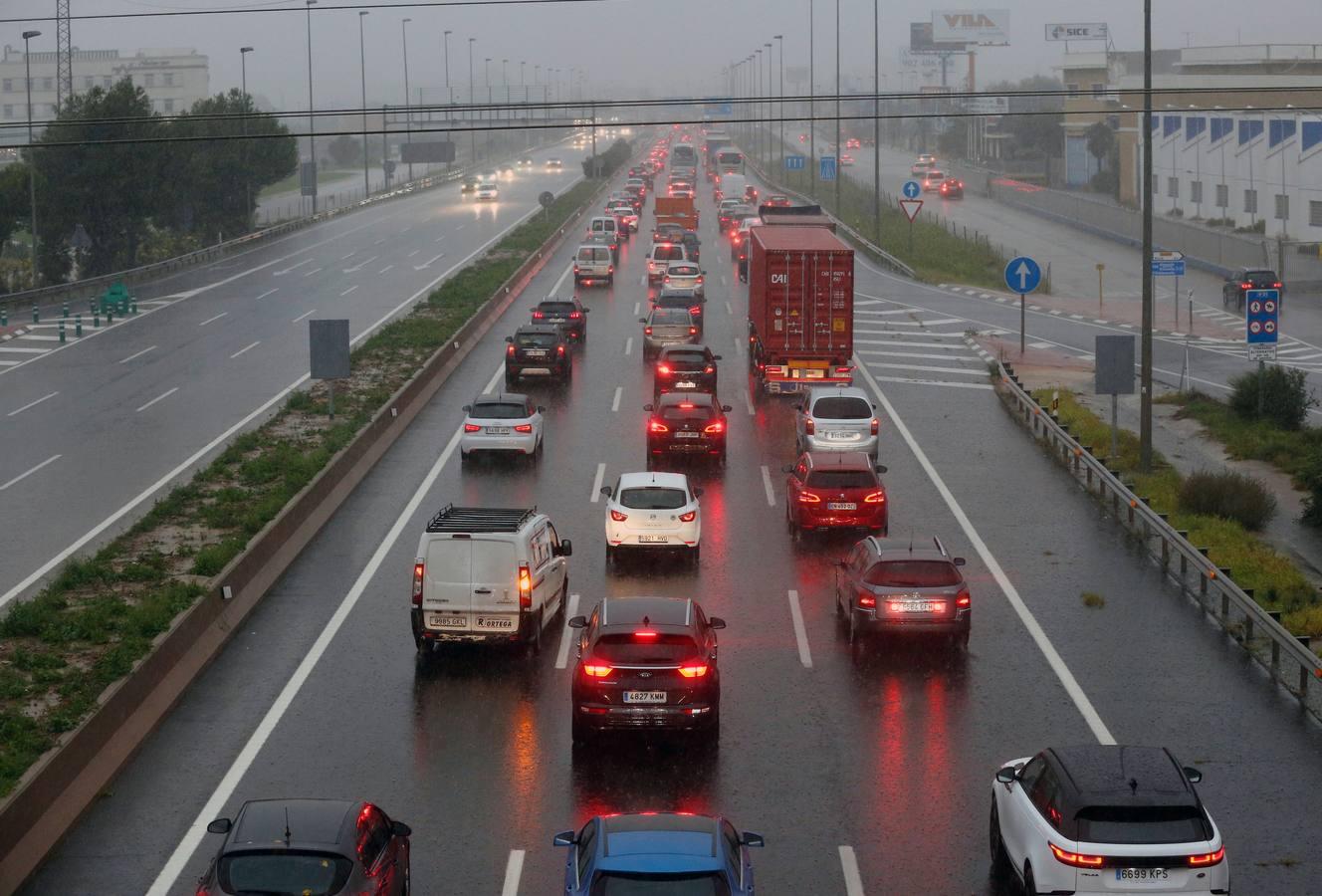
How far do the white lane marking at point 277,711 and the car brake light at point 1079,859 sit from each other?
24.4 feet

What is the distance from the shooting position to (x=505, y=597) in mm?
A: 21016

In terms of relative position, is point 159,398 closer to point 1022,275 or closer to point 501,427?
point 501,427

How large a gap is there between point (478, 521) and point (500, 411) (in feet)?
43.5

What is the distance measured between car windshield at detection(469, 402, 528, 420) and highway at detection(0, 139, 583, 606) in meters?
6.21

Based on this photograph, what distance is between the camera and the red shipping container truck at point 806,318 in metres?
42.5

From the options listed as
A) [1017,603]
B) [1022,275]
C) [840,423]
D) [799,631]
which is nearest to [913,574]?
[799,631]

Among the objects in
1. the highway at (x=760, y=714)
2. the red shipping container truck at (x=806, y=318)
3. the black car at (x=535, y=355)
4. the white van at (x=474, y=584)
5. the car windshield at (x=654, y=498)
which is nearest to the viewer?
the highway at (x=760, y=714)

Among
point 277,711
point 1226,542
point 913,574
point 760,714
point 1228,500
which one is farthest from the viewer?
point 1228,500

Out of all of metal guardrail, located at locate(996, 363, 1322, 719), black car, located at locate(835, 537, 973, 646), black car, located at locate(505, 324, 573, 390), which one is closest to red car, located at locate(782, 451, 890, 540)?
metal guardrail, located at locate(996, 363, 1322, 719)

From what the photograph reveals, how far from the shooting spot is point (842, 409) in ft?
113

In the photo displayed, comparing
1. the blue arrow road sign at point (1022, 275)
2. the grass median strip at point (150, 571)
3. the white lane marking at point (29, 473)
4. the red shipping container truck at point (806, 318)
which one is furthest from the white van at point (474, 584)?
the blue arrow road sign at point (1022, 275)

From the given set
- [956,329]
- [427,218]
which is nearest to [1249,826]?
[956,329]

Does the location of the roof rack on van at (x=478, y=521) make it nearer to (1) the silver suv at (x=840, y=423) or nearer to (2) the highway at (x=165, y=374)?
(2) the highway at (x=165, y=374)

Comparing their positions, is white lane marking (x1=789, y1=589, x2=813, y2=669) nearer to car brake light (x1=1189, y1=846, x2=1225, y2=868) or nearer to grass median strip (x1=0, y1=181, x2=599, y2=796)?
grass median strip (x1=0, y1=181, x2=599, y2=796)
